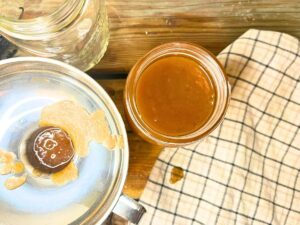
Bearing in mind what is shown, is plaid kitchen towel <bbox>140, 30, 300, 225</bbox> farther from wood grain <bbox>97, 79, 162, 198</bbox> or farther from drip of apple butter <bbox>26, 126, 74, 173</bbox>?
drip of apple butter <bbox>26, 126, 74, 173</bbox>

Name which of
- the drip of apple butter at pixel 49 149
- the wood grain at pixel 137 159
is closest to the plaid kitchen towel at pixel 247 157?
the wood grain at pixel 137 159

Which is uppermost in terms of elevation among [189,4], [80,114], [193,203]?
[189,4]

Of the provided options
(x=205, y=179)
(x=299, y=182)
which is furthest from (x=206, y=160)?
(x=299, y=182)

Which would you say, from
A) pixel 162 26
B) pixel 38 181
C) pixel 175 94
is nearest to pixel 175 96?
pixel 175 94

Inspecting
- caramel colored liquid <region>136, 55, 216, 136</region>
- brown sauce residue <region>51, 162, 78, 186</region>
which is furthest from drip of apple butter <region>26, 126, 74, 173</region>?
caramel colored liquid <region>136, 55, 216, 136</region>

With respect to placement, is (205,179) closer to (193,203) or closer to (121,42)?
(193,203)

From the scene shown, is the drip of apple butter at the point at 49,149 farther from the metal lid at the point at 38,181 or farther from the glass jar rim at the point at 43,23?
the glass jar rim at the point at 43,23
